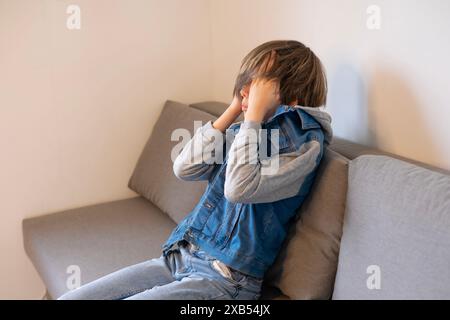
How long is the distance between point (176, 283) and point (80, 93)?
3.22 feet

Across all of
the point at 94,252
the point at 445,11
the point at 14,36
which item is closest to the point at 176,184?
the point at 94,252

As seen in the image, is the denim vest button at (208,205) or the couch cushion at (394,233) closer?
the couch cushion at (394,233)

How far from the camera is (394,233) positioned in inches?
40.0

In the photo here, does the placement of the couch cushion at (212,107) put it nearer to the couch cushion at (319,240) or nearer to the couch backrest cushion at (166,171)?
the couch backrest cushion at (166,171)

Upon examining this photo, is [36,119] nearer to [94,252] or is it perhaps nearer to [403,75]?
[94,252]

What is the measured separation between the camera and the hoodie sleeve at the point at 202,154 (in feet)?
4.32

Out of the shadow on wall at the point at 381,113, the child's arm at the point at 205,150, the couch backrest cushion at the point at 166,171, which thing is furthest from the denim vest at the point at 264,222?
the couch backrest cushion at the point at 166,171

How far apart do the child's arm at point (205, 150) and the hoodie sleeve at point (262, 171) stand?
0.15 metres

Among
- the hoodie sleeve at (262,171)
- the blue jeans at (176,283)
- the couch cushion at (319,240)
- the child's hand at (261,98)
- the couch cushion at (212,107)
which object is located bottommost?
the blue jeans at (176,283)

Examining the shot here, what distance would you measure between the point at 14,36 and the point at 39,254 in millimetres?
788

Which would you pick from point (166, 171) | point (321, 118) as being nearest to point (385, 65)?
point (321, 118)

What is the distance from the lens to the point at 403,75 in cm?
126

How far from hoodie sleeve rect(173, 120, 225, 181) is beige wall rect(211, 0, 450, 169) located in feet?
1.41

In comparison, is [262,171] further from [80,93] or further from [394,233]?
[80,93]
